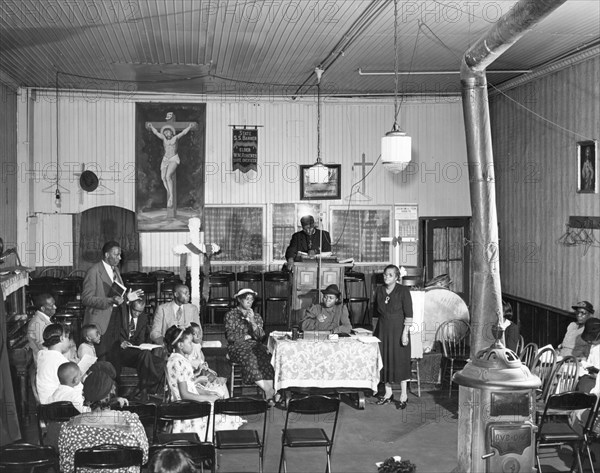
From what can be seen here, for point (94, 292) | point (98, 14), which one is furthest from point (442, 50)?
point (94, 292)

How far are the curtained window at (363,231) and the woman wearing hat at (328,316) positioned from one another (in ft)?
Result: 17.5

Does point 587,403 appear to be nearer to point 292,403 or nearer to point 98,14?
point 292,403

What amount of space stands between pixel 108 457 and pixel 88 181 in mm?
9525

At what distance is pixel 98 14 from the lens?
30.6 feet

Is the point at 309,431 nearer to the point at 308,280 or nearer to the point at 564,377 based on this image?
the point at 564,377

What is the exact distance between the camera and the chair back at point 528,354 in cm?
960

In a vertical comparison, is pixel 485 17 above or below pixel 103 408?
above

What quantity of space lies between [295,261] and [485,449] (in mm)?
5645

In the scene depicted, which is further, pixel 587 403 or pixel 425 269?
pixel 425 269

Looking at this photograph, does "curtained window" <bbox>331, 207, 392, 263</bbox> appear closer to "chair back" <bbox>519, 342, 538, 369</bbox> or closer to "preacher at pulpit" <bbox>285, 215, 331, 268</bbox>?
"preacher at pulpit" <bbox>285, 215, 331, 268</bbox>

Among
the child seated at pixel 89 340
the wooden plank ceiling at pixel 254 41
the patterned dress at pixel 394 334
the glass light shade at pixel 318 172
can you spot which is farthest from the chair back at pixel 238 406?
the glass light shade at pixel 318 172

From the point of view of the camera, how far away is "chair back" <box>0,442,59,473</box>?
5918 millimetres

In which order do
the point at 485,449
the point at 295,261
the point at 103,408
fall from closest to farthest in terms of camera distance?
the point at 485,449, the point at 103,408, the point at 295,261

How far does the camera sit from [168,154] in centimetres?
1474
